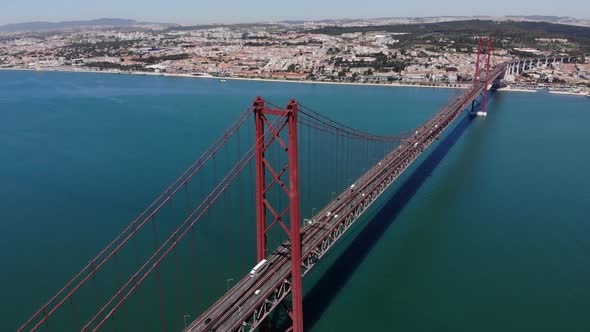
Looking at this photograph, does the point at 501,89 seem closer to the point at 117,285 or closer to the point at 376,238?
the point at 376,238

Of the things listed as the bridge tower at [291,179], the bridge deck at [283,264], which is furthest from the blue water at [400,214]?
the bridge tower at [291,179]

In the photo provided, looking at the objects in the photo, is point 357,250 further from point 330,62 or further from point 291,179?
point 330,62

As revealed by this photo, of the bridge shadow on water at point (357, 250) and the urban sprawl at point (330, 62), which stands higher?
the urban sprawl at point (330, 62)

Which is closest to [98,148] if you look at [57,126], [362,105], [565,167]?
[57,126]

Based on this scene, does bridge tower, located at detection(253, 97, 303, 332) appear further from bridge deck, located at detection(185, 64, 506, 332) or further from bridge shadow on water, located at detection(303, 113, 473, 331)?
bridge shadow on water, located at detection(303, 113, 473, 331)

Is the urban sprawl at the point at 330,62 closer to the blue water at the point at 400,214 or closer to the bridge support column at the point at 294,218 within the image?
the blue water at the point at 400,214
